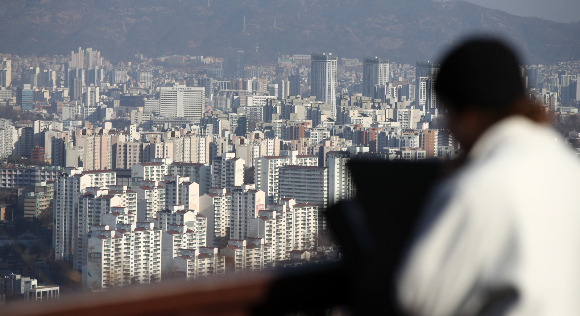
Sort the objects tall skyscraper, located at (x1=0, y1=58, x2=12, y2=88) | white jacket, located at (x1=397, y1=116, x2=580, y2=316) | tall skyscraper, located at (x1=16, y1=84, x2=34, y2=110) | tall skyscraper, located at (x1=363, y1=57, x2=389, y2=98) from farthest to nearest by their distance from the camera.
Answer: tall skyscraper, located at (x1=363, y1=57, x2=389, y2=98) < tall skyscraper, located at (x1=0, y1=58, x2=12, y2=88) < tall skyscraper, located at (x1=16, y1=84, x2=34, y2=110) < white jacket, located at (x1=397, y1=116, x2=580, y2=316)

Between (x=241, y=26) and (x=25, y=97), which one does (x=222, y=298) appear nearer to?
(x=25, y=97)

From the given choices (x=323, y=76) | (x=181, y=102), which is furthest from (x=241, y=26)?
(x=181, y=102)

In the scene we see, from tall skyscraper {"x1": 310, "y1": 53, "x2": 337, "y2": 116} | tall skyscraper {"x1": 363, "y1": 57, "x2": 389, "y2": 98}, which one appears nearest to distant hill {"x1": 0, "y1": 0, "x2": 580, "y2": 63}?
tall skyscraper {"x1": 363, "y1": 57, "x2": 389, "y2": 98}

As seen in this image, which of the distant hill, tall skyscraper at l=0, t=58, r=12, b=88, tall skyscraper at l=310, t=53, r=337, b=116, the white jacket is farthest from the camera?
tall skyscraper at l=310, t=53, r=337, b=116

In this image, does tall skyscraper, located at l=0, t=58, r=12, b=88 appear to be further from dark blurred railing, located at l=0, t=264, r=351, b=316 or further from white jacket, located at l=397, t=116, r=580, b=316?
white jacket, located at l=397, t=116, r=580, b=316

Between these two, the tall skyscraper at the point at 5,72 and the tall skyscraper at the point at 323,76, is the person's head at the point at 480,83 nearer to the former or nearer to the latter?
the tall skyscraper at the point at 5,72

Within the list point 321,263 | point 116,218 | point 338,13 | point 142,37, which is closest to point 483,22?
point 338,13

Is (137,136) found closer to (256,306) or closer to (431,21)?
(431,21)
